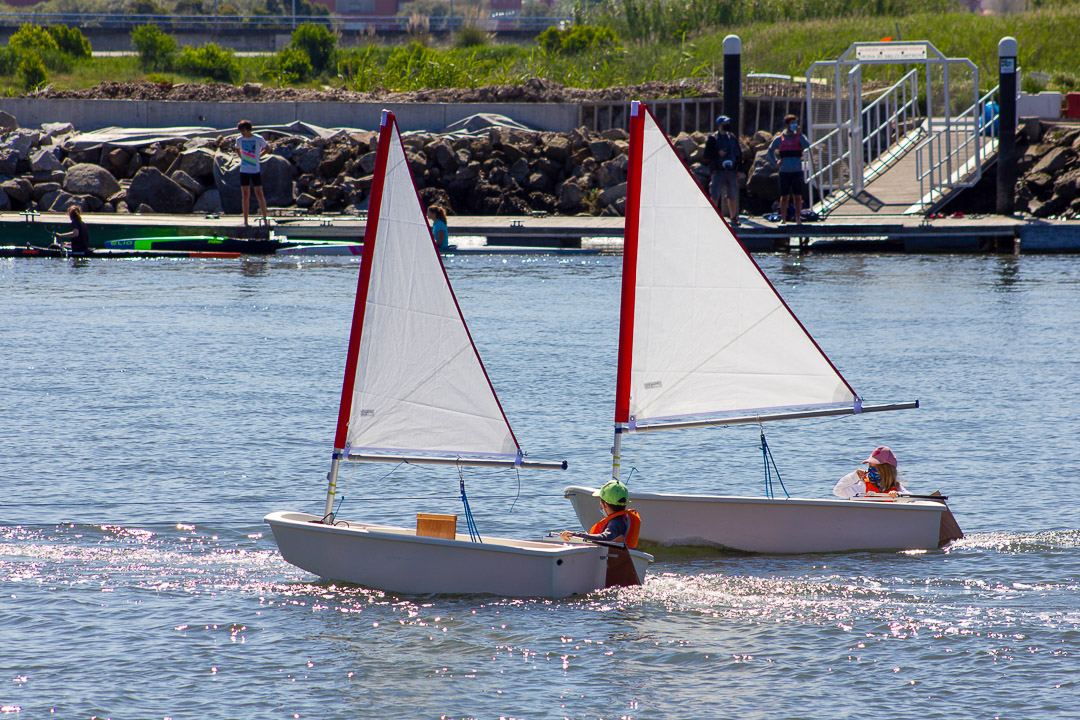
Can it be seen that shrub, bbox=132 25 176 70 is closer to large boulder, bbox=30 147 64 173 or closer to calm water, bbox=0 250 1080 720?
large boulder, bbox=30 147 64 173

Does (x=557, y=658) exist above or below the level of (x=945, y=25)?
below

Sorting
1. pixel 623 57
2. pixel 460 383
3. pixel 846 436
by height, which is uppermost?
pixel 623 57

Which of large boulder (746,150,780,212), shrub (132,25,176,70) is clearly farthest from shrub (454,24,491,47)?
large boulder (746,150,780,212)

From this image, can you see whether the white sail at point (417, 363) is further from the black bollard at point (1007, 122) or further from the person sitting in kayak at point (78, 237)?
the black bollard at point (1007, 122)

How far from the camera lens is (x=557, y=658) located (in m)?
10.2

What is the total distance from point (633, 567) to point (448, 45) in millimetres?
64882

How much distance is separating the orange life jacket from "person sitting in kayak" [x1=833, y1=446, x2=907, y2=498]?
266 cm

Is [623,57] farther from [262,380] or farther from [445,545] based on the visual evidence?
[445,545]

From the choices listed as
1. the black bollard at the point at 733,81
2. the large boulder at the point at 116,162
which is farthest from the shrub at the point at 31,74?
the black bollard at the point at 733,81

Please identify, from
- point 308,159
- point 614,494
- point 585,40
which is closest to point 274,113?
point 308,159

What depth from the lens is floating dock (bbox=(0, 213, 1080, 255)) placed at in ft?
109

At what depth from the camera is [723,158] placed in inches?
1255

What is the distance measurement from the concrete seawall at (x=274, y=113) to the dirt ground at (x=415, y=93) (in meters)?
0.54

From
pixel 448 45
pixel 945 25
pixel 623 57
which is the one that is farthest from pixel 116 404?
pixel 448 45
